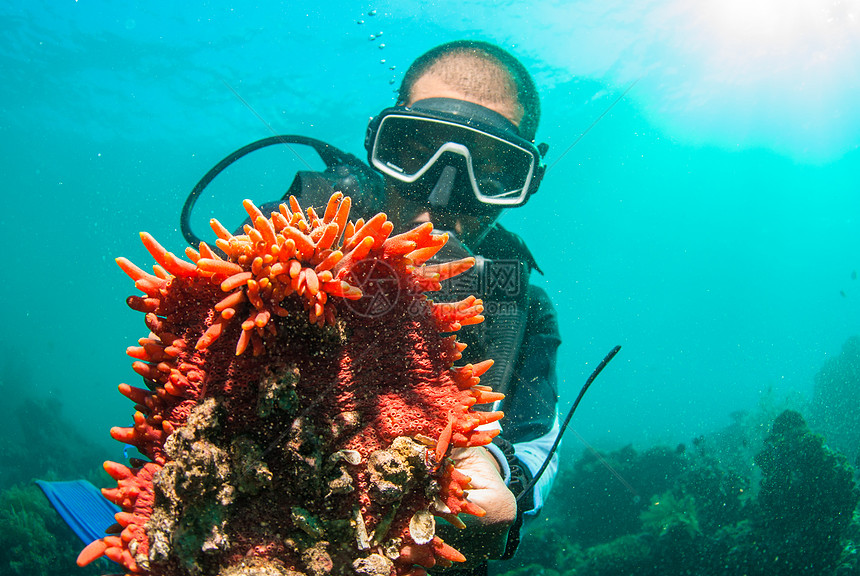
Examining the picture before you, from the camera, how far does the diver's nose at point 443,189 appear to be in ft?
10.5

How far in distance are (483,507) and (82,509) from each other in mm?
2506

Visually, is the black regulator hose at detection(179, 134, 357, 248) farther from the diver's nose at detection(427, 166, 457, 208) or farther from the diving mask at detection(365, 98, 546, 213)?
the diver's nose at detection(427, 166, 457, 208)

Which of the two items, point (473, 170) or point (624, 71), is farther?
point (624, 71)

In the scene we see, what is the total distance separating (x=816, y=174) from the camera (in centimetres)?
5522

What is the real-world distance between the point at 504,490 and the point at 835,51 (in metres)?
49.1

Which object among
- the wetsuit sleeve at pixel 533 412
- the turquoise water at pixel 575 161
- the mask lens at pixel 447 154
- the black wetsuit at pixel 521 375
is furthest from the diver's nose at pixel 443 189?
the turquoise water at pixel 575 161

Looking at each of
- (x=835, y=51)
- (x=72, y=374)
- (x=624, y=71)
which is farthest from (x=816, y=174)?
(x=72, y=374)

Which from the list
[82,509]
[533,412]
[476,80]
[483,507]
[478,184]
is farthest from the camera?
[476,80]

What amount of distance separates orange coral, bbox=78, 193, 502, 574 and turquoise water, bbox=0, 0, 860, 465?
17327mm

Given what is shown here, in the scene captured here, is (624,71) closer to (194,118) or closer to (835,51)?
(835,51)

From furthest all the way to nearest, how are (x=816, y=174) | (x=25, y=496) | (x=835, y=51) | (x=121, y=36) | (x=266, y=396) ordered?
(x=816, y=174)
(x=835, y=51)
(x=121, y=36)
(x=25, y=496)
(x=266, y=396)

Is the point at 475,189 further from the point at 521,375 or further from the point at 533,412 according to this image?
the point at 533,412

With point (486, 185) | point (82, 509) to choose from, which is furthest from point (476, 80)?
point (82, 509)

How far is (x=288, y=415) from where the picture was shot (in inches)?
43.6
